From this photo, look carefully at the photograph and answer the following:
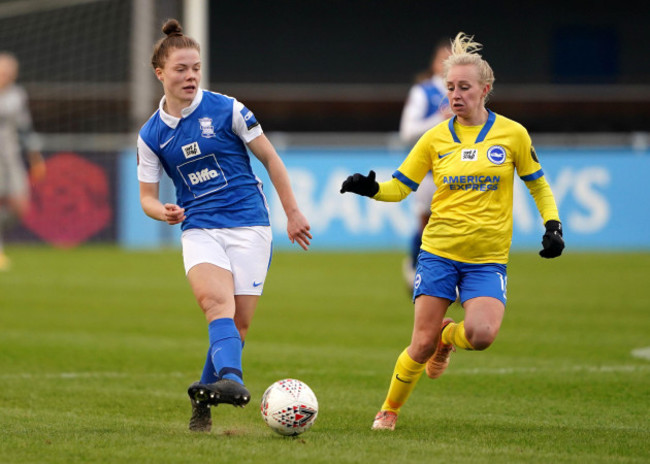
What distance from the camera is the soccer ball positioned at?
554 cm

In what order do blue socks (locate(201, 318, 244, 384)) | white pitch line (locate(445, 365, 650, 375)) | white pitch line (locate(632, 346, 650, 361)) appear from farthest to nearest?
white pitch line (locate(632, 346, 650, 361)) → white pitch line (locate(445, 365, 650, 375)) → blue socks (locate(201, 318, 244, 384))

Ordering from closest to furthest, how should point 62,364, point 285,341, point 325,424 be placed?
point 325,424, point 62,364, point 285,341

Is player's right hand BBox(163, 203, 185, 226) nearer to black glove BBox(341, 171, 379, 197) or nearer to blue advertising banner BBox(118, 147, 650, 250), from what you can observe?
black glove BBox(341, 171, 379, 197)

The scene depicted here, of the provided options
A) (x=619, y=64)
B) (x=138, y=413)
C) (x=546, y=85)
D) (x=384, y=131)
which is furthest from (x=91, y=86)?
(x=138, y=413)

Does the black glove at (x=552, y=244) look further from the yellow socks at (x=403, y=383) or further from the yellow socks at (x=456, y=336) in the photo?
the yellow socks at (x=403, y=383)

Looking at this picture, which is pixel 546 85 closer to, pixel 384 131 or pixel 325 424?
pixel 384 131

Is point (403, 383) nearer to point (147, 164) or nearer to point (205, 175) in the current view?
point (205, 175)

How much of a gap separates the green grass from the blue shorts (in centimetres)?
69

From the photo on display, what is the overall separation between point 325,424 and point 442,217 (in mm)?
1255

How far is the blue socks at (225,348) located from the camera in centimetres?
550

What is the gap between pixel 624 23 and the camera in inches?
1196

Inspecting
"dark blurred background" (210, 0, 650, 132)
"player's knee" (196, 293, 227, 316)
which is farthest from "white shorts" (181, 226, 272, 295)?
"dark blurred background" (210, 0, 650, 132)

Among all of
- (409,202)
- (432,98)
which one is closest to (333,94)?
(409,202)

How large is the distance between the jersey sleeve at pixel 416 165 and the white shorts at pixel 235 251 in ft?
2.89
